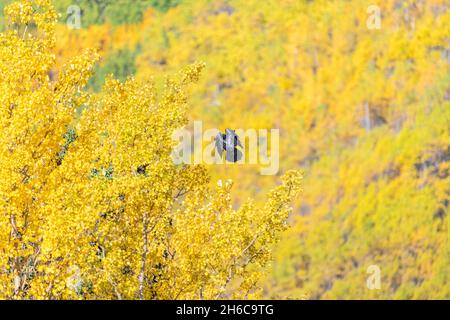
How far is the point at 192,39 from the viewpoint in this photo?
142125mm

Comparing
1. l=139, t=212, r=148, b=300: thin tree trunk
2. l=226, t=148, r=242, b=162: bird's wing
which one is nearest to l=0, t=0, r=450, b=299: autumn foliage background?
l=139, t=212, r=148, b=300: thin tree trunk

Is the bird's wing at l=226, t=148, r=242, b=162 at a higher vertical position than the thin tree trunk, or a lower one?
higher

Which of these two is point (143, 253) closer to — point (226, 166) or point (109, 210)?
point (109, 210)

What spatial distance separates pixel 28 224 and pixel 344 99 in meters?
112

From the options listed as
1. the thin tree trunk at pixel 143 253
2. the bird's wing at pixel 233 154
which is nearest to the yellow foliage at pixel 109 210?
the thin tree trunk at pixel 143 253

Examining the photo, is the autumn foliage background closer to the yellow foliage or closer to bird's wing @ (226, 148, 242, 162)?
the yellow foliage

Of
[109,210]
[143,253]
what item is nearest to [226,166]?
[109,210]

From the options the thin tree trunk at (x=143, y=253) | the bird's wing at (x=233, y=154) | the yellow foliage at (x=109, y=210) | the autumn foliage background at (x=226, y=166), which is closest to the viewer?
the yellow foliage at (x=109, y=210)

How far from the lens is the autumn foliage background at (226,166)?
2158cm

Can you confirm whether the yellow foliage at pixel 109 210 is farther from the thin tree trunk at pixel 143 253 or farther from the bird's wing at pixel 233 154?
the bird's wing at pixel 233 154

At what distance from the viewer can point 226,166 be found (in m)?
131

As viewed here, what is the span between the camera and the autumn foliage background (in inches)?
850
